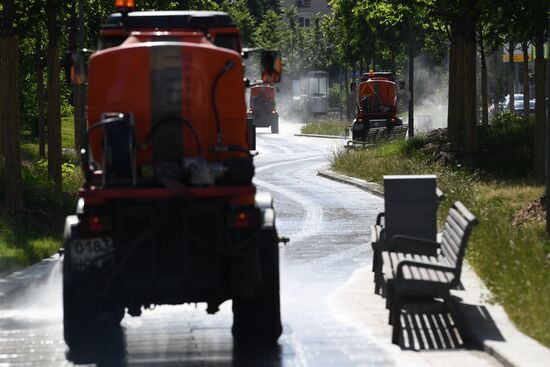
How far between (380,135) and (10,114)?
81.7 feet

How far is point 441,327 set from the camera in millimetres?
12609

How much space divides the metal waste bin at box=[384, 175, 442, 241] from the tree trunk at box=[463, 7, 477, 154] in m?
16.1

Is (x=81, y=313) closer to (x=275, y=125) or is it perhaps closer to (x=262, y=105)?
(x=275, y=125)

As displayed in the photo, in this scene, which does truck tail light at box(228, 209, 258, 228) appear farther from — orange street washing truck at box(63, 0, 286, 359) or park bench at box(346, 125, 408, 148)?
park bench at box(346, 125, 408, 148)

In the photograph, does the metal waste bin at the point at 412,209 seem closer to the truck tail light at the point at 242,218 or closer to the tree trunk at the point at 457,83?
the truck tail light at the point at 242,218

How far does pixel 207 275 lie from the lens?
11.3 m

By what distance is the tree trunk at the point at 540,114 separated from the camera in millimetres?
25312

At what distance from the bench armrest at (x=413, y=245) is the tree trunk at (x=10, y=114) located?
375 inches

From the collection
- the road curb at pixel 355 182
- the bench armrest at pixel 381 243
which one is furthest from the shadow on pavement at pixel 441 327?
the road curb at pixel 355 182

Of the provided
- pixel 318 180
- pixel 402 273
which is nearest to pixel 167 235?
pixel 402 273

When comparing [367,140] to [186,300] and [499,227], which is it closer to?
[499,227]

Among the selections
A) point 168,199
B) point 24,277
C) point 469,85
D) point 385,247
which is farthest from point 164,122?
point 469,85

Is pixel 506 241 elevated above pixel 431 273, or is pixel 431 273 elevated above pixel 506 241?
pixel 431 273

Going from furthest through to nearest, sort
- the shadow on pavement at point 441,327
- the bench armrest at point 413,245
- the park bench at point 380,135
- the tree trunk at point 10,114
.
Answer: the park bench at point 380,135 < the tree trunk at point 10,114 < the bench armrest at point 413,245 < the shadow on pavement at point 441,327
